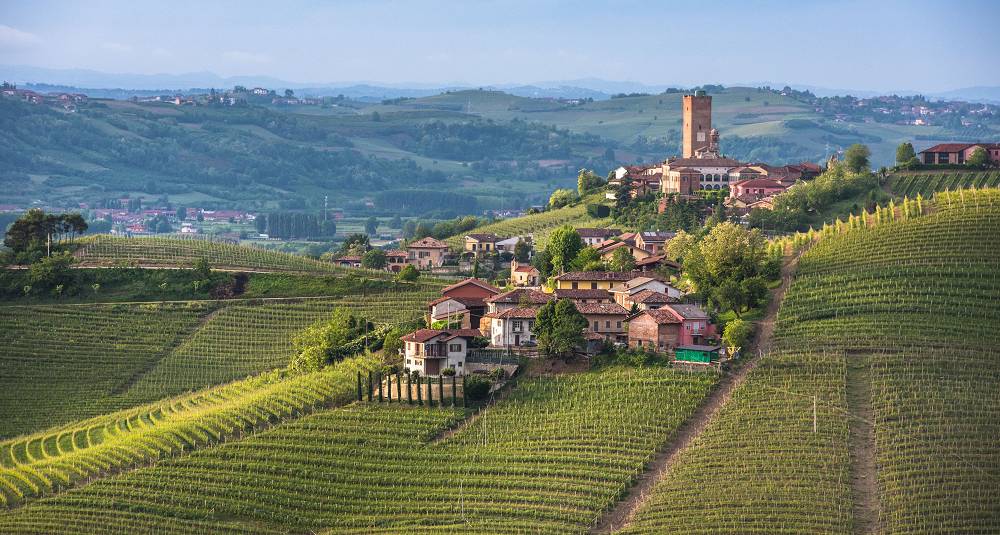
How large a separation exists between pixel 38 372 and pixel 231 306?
10.6 metres

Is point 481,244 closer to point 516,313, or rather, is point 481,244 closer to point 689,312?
point 516,313

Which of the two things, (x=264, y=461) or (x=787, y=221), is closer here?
(x=264, y=461)

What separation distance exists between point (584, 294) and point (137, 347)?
2054 cm

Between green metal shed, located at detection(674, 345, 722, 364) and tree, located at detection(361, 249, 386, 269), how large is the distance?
113 feet

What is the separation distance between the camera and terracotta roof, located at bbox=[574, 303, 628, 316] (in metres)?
67.6

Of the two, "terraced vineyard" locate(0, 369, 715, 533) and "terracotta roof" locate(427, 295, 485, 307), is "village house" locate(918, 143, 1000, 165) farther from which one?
"terraced vineyard" locate(0, 369, 715, 533)

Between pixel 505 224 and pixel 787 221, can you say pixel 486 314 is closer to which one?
pixel 787 221

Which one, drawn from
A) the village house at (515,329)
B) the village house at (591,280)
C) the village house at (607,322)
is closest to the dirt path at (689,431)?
the village house at (607,322)

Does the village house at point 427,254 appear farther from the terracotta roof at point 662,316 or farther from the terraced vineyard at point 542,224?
the terracotta roof at point 662,316

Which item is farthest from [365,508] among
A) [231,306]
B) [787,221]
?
[787,221]

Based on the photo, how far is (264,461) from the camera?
58.8m

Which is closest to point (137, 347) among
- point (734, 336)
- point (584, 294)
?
point (584, 294)

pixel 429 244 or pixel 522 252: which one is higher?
pixel 522 252

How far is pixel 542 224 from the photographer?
111 m
